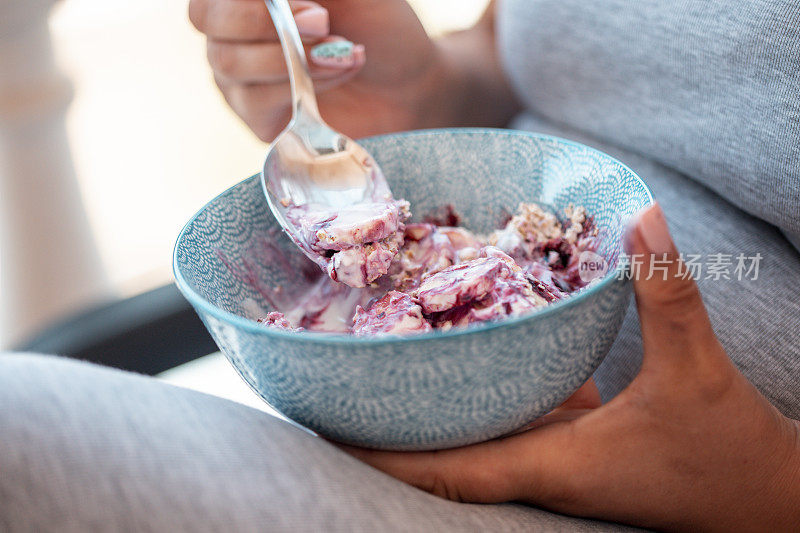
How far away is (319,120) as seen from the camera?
71 cm

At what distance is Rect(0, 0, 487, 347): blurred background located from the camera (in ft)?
5.42

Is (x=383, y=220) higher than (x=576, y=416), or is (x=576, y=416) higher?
(x=383, y=220)

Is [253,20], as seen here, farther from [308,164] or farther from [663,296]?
[663,296]

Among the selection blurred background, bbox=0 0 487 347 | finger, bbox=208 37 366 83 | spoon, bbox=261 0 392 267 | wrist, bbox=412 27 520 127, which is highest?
finger, bbox=208 37 366 83

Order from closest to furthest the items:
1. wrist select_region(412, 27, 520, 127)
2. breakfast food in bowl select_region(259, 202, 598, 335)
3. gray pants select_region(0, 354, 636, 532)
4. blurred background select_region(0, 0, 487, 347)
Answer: gray pants select_region(0, 354, 636, 532) → breakfast food in bowl select_region(259, 202, 598, 335) → wrist select_region(412, 27, 520, 127) → blurred background select_region(0, 0, 487, 347)

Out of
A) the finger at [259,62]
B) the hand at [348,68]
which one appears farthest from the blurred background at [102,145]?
the finger at [259,62]

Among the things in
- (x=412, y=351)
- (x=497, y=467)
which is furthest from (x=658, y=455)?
(x=412, y=351)

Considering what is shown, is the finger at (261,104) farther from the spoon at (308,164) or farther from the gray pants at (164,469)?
the gray pants at (164,469)

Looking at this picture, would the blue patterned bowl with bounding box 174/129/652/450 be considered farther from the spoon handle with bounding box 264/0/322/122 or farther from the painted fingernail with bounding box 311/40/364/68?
the painted fingernail with bounding box 311/40/364/68

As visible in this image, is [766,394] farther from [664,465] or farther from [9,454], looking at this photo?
[9,454]

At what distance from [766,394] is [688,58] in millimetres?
344

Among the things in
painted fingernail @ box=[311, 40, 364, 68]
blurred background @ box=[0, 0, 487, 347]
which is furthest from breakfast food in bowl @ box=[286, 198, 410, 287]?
blurred background @ box=[0, 0, 487, 347]

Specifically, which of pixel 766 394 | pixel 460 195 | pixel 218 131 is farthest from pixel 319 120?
pixel 218 131

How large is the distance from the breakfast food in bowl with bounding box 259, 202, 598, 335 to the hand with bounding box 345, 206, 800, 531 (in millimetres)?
95
